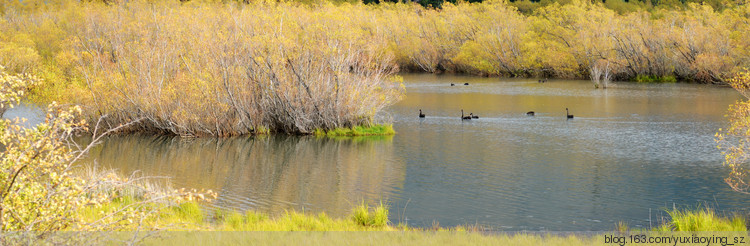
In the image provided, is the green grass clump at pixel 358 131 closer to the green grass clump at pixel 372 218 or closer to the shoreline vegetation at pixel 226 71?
the shoreline vegetation at pixel 226 71

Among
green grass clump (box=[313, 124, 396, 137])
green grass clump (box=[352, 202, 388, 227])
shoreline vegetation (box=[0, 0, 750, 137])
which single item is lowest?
green grass clump (box=[313, 124, 396, 137])

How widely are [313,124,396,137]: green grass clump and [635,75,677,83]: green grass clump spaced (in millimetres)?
39322

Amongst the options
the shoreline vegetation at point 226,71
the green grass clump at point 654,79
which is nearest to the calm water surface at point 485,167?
the shoreline vegetation at point 226,71

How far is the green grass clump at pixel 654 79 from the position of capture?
65.3 metres

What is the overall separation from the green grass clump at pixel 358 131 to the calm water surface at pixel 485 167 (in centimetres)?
76

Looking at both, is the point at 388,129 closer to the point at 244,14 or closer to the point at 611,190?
the point at 244,14

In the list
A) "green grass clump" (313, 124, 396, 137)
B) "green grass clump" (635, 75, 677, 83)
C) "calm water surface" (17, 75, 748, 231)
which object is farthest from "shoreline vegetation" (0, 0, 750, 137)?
"green grass clump" (635, 75, 677, 83)

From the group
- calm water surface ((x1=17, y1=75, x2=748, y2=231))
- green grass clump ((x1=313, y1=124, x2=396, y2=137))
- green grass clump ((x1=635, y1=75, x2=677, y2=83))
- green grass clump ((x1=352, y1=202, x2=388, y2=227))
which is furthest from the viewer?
green grass clump ((x1=635, y1=75, x2=677, y2=83))

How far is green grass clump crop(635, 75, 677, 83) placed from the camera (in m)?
65.3

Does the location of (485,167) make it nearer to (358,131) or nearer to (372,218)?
(358,131)

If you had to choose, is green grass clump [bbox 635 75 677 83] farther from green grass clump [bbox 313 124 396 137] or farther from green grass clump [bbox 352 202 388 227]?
green grass clump [bbox 352 202 388 227]

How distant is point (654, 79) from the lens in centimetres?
6638

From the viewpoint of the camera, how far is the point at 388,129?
35031 mm

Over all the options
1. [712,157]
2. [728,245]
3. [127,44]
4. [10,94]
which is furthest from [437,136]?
[10,94]
